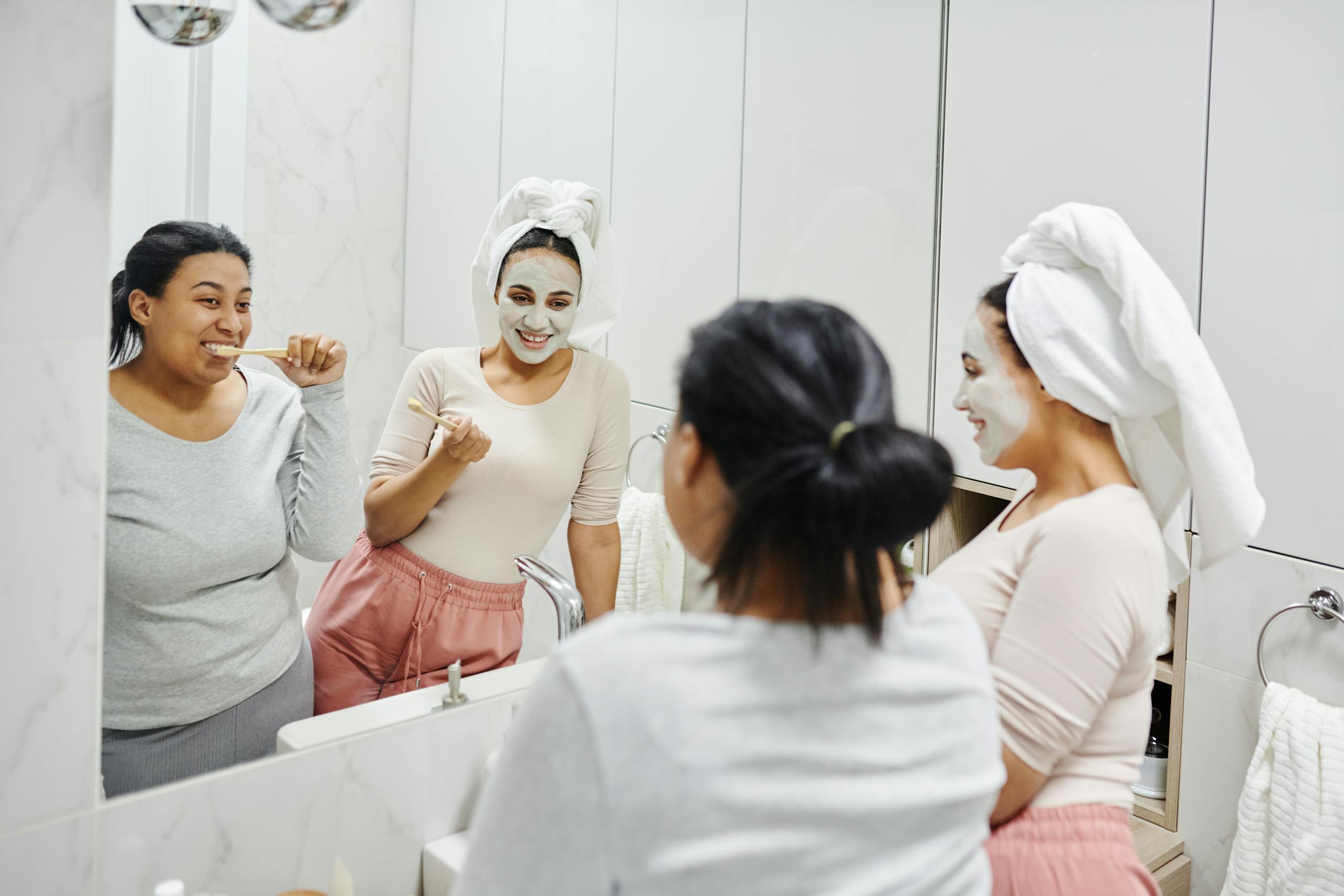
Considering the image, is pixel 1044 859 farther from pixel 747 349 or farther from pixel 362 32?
pixel 362 32

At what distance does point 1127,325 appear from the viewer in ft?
3.09

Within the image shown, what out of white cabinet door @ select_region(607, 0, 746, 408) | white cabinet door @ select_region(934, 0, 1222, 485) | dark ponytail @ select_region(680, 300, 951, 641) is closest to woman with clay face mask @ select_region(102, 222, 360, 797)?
white cabinet door @ select_region(607, 0, 746, 408)

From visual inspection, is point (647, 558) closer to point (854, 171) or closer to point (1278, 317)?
point (854, 171)

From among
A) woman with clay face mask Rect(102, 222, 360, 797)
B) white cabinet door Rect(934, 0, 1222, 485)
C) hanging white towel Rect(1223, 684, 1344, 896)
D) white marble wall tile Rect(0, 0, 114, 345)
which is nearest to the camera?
white marble wall tile Rect(0, 0, 114, 345)

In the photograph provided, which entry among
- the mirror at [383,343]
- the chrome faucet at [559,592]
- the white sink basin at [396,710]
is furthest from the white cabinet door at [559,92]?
the white sink basin at [396,710]

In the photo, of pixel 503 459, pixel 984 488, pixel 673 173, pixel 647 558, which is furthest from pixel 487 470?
pixel 984 488

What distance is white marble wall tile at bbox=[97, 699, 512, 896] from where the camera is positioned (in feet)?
2.87

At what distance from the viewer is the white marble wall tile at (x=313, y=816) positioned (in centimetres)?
88

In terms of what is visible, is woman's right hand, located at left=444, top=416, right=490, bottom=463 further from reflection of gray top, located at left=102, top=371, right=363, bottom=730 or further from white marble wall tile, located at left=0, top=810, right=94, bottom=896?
white marble wall tile, located at left=0, top=810, right=94, bottom=896

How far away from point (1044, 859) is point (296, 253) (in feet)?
2.77

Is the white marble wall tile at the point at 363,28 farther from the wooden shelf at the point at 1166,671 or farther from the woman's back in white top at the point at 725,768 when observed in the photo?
the wooden shelf at the point at 1166,671

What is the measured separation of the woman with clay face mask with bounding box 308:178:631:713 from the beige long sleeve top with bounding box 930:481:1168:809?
43cm

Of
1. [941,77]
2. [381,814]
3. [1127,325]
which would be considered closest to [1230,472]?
[1127,325]

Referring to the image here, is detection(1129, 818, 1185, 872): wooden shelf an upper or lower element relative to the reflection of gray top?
lower
